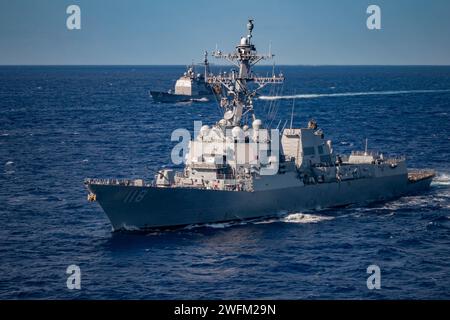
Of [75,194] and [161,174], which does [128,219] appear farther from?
[75,194]

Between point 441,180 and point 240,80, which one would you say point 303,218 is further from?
point 441,180

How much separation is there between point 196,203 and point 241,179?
11.1 ft

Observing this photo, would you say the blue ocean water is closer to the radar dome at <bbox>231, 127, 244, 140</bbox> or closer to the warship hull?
the warship hull

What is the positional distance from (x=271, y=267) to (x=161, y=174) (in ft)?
36.0

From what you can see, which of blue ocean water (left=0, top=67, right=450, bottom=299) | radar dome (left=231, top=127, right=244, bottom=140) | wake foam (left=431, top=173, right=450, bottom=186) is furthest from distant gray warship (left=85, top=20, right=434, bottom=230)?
wake foam (left=431, top=173, right=450, bottom=186)

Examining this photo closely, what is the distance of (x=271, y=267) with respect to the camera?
113 feet

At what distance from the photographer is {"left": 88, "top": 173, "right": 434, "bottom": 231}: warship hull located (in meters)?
39.4

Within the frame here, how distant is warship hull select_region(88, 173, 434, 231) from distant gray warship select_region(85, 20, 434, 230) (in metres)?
0.06

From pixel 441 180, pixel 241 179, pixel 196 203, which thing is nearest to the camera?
pixel 196 203

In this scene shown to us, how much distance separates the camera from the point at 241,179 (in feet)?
140

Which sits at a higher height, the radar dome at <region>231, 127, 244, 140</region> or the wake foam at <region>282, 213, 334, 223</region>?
the radar dome at <region>231, 127, 244, 140</region>

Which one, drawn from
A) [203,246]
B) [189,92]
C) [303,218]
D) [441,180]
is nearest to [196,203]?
[203,246]
